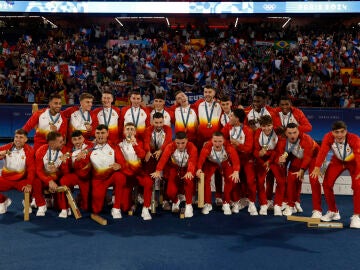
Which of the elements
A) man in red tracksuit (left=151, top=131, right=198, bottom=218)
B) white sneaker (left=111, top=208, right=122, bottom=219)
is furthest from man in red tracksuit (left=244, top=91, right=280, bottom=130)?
white sneaker (left=111, top=208, right=122, bottom=219)

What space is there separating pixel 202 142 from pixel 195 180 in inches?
30.2

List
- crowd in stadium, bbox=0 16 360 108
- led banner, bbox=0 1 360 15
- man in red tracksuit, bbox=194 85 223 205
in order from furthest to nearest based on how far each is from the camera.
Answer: led banner, bbox=0 1 360 15 → crowd in stadium, bbox=0 16 360 108 → man in red tracksuit, bbox=194 85 223 205

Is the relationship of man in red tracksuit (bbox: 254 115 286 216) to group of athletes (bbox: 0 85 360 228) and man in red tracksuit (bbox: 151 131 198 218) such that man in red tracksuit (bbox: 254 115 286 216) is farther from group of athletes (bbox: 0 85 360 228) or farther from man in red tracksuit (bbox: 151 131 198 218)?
man in red tracksuit (bbox: 151 131 198 218)

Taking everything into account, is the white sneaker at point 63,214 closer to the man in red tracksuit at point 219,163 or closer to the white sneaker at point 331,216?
the man in red tracksuit at point 219,163

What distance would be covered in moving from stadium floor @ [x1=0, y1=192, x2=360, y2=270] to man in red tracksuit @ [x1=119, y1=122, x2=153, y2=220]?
1.22 ft

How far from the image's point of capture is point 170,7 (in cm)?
1948

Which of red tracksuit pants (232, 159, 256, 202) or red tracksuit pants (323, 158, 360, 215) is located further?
red tracksuit pants (232, 159, 256, 202)

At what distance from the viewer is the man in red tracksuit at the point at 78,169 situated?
6.16m

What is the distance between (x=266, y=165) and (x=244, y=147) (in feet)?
1.40

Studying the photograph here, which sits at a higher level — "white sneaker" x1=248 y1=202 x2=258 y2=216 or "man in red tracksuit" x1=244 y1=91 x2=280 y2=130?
"man in red tracksuit" x1=244 y1=91 x2=280 y2=130

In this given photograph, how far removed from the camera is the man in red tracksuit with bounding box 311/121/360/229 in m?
5.73

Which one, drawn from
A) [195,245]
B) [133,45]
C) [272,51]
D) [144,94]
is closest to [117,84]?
[144,94]

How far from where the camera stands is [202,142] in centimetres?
714

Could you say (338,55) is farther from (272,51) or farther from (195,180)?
(195,180)
